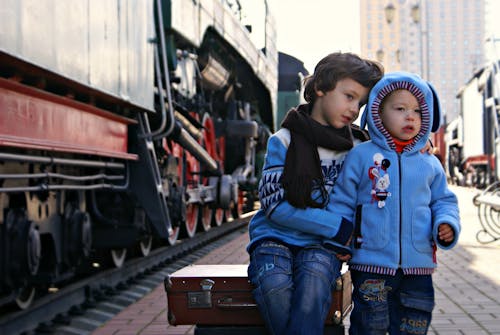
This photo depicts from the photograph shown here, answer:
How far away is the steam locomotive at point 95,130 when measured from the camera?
395cm

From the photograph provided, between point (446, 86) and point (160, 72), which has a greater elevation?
point (446, 86)

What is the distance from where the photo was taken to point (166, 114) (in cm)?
674

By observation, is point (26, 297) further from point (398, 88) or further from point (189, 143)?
point (398, 88)

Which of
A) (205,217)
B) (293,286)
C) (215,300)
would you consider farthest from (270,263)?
(205,217)

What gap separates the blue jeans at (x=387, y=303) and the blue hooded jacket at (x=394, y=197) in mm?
46

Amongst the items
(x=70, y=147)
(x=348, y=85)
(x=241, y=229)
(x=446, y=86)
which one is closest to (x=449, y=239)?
(x=348, y=85)

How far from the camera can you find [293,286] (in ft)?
8.23

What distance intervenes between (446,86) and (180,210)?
118m

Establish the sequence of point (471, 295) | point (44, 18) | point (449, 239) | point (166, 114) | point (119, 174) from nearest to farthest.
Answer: point (449, 239) → point (44, 18) → point (471, 295) → point (119, 174) → point (166, 114)

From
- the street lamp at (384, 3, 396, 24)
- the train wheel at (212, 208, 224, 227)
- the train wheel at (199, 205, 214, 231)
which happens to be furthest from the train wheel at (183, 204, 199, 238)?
the street lamp at (384, 3, 396, 24)

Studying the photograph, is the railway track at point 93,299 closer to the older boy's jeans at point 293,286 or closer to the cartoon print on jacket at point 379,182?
the older boy's jeans at point 293,286

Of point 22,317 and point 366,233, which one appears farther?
point 22,317

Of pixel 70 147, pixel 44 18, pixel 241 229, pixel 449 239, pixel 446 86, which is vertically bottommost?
pixel 241 229

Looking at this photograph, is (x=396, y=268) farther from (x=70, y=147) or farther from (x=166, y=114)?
(x=166, y=114)
